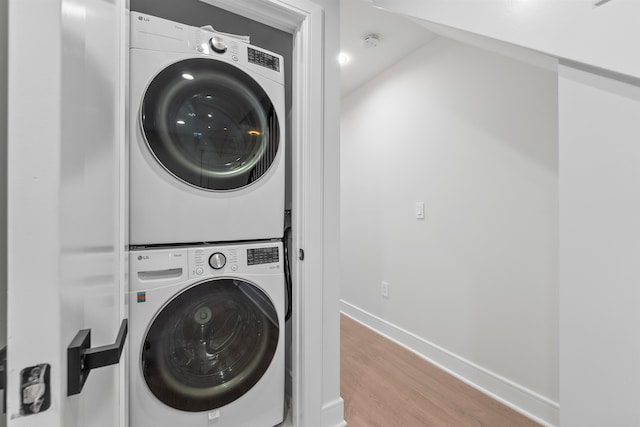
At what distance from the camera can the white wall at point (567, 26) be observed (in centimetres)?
68

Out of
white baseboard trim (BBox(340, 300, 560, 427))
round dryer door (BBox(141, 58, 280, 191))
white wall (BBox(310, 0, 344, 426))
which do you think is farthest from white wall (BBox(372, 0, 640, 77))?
white baseboard trim (BBox(340, 300, 560, 427))

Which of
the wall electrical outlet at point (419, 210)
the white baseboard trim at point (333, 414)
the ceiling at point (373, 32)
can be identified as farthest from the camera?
the wall electrical outlet at point (419, 210)

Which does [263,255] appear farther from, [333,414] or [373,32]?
[373,32]

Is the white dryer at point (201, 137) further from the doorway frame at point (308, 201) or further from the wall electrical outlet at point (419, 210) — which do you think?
the wall electrical outlet at point (419, 210)

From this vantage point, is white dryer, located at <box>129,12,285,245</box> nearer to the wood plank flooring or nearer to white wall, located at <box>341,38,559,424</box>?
the wood plank flooring

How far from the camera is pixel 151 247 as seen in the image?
106 centimetres

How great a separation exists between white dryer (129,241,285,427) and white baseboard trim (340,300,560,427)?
1.23 metres

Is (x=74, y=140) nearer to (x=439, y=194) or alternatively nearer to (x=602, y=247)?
(x=602, y=247)

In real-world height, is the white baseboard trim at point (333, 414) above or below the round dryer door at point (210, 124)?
below

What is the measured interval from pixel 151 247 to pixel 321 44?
47.5 inches

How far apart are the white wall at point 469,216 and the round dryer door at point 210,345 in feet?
4.35

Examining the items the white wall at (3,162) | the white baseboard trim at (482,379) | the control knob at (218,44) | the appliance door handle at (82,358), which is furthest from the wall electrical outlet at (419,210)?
the white wall at (3,162)

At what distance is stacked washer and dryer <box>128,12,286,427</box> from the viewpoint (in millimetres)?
1009

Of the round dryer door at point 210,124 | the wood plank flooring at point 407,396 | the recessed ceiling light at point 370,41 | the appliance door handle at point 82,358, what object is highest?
the recessed ceiling light at point 370,41
